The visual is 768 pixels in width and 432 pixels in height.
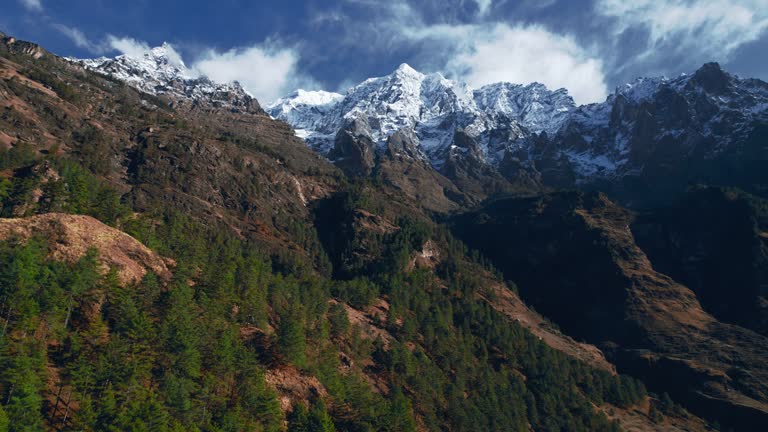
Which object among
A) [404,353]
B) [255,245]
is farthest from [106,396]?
[255,245]

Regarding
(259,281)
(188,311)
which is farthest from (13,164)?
(188,311)

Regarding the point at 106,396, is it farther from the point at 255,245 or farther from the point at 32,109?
the point at 32,109

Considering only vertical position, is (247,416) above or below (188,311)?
below

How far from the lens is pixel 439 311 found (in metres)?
153

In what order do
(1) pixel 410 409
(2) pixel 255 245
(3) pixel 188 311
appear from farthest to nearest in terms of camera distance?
(2) pixel 255 245 < (1) pixel 410 409 < (3) pixel 188 311

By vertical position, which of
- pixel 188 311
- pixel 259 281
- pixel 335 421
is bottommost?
pixel 335 421

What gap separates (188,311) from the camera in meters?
78.8

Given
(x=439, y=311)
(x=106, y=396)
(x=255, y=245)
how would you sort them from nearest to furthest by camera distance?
(x=106, y=396), (x=439, y=311), (x=255, y=245)

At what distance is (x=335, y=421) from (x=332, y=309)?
133ft

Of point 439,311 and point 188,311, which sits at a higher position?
point 439,311

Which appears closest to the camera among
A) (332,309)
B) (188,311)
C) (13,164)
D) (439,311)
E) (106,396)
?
(106,396)

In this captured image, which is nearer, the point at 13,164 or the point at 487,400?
the point at 487,400

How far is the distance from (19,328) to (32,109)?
14549cm

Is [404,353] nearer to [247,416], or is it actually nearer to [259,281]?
[259,281]
